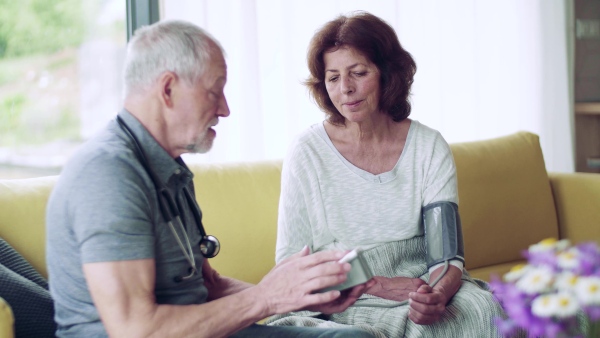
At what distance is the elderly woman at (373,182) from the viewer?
1989mm

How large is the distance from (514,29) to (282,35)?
136 centimetres

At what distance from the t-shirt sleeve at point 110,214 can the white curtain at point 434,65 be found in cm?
144

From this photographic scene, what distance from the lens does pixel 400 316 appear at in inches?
74.7

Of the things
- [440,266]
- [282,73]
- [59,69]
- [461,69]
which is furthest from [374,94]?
[461,69]

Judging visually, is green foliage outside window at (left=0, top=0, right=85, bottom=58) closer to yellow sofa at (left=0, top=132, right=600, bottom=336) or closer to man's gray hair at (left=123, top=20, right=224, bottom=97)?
yellow sofa at (left=0, top=132, right=600, bottom=336)

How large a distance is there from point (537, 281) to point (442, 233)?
0.96 m

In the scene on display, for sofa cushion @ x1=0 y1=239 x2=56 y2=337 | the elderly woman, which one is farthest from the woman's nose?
sofa cushion @ x1=0 y1=239 x2=56 y2=337

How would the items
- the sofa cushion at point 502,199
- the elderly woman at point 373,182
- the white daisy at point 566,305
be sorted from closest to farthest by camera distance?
the white daisy at point 566,305 < the elderly woman at point 373,182 < the sofa cushion at point 502,199

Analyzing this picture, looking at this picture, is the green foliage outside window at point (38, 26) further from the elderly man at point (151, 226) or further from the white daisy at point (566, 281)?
the white daisy at point (566, 281)

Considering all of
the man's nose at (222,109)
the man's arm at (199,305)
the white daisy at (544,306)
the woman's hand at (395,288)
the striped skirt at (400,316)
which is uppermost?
the man's nose at (222,109)

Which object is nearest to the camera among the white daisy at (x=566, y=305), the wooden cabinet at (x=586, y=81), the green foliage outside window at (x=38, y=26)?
the white daisy at (x=566, y=305)

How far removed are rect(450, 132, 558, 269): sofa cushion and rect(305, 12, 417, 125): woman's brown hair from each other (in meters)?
0.71

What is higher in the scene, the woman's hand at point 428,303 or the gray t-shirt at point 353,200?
the gray t-shirt at point 353,200

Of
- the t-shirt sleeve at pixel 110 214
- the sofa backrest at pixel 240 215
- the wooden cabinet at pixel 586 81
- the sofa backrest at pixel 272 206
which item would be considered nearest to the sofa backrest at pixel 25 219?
the sofa backrest at pixel 272 206
